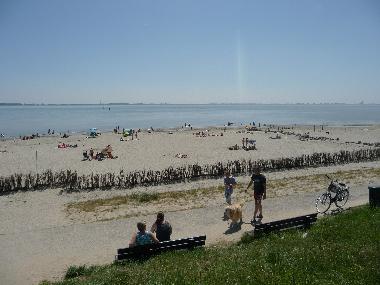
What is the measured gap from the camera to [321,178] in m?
23.8

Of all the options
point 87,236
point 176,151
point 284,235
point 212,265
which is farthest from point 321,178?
point 176,151

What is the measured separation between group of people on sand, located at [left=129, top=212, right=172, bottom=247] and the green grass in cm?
80

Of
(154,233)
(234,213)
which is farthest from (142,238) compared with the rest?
(234,213)

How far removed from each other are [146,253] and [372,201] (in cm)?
837

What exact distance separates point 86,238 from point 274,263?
731cm

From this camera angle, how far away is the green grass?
7647 mm

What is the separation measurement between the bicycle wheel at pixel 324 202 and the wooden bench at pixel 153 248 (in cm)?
673

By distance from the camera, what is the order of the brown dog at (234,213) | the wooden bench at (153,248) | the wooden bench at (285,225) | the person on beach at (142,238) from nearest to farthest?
the wooden bench at (153,248) → the person on beach at (142,238) → the wooden bench at (285,225) → the brown dog at (234,213)

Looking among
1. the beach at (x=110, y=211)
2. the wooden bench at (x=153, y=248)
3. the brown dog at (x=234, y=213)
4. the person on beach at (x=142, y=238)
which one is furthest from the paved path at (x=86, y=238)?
the wooden bench at (x=153, y=248)

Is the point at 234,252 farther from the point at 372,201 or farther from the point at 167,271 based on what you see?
the point at 372,201

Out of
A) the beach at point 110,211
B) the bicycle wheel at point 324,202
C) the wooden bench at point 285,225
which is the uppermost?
the wooden bench at point 285,225

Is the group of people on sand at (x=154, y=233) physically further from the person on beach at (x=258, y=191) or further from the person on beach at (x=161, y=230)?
the person on beach at (x=258, y=191)

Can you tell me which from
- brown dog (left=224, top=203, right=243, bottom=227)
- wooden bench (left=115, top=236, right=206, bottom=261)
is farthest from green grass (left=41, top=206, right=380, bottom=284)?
brown dog (left=224, top=203, right=243, bottom=227)

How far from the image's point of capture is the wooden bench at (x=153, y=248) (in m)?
10.1
